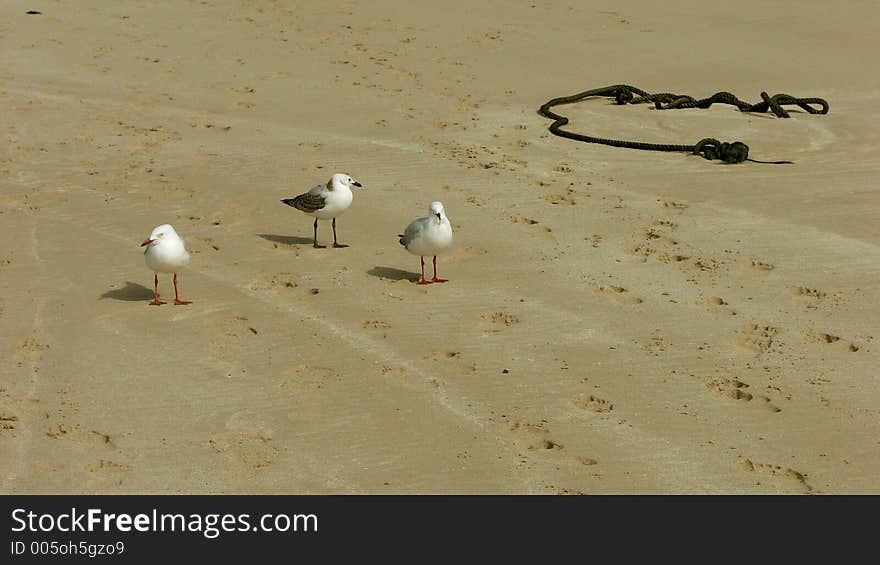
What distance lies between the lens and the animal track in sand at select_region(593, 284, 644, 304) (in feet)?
24.4

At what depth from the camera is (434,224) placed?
7621 millimetres

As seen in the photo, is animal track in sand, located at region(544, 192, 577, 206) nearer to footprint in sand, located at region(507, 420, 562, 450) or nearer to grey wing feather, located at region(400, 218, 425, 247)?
grey wing feather, located at region(400, 218, 425, 247)

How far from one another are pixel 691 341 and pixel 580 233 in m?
2.05

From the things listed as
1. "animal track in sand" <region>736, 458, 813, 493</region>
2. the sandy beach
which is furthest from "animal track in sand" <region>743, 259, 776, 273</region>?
"animal track in sand" <region>736, 458, 813, 493</region>

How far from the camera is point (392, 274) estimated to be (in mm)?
8055

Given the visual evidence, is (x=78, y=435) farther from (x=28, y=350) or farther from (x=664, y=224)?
(x=664, y=224)

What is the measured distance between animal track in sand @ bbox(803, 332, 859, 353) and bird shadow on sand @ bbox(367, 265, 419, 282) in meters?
2.60

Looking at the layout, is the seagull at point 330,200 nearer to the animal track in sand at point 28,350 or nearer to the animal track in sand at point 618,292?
the animal track in sand at point 618,292

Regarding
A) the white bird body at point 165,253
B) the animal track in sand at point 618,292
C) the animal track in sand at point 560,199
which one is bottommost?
the animal track in sand at point 618,292

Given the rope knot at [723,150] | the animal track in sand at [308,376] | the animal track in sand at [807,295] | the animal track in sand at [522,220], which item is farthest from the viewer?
the rope knot at [723,150]

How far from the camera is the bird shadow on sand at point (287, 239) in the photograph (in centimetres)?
866

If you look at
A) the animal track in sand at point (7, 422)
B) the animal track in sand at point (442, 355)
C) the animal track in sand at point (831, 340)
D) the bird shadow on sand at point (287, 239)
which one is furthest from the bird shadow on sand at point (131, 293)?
the animal track in sand at point (831, 340)

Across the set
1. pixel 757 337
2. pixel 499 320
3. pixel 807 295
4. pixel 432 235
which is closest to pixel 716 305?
pixel 757 337

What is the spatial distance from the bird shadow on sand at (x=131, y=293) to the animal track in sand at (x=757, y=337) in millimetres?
3734
